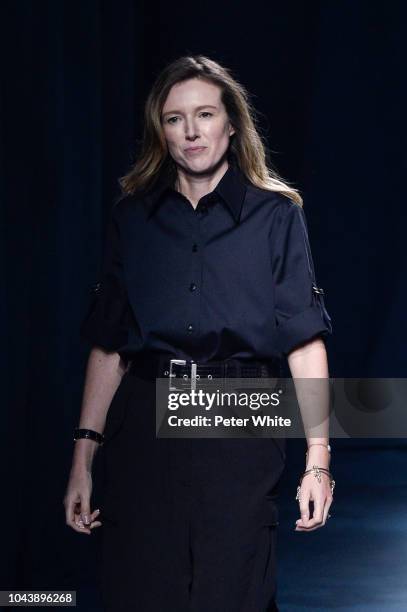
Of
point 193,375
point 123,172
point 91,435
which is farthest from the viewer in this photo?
point 123,172

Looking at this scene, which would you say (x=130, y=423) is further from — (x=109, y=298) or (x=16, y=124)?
(x=16, y=124)

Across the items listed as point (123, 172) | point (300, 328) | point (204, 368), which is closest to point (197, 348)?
point (204, 368)

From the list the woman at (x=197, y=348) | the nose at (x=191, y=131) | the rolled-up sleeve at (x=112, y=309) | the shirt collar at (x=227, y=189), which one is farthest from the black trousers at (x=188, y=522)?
the nose at (x=191, y=131)

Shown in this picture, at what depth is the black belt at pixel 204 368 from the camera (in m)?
2.16

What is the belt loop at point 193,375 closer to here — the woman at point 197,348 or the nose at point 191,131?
the woman at point 197,348

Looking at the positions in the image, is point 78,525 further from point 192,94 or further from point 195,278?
point 192,94

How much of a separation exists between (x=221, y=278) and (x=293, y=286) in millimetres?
127

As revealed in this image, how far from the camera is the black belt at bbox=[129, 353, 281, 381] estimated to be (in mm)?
2158

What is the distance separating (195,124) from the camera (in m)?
2.21

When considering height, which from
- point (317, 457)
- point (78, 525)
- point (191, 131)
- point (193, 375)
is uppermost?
point (191, 131)

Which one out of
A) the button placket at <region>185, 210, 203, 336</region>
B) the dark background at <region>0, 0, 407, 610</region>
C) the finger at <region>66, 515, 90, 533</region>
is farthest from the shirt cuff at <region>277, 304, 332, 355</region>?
the dark background at <region>0, 0, 407, 610</region>

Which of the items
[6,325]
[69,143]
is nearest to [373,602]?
[6,325]

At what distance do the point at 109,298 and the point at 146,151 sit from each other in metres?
0.29

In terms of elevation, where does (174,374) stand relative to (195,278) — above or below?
below
